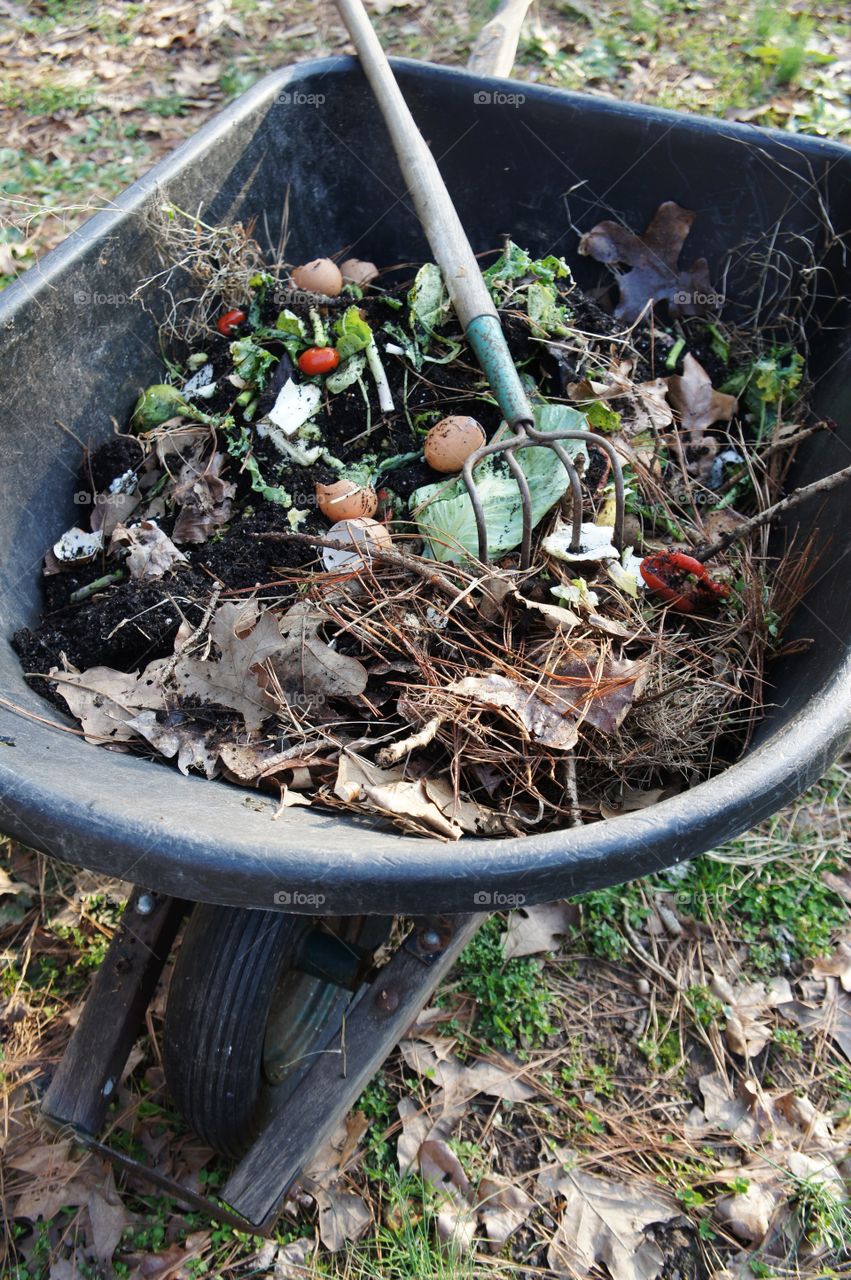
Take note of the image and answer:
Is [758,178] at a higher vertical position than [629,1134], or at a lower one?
higher

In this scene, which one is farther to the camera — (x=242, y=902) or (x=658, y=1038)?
(x=658, y=1038)

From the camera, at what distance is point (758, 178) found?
2035 mm

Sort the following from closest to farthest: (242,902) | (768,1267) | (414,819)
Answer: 1. (242,902)
2. (414,819)
3. (768,1267)

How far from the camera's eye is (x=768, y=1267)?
67.5 inches

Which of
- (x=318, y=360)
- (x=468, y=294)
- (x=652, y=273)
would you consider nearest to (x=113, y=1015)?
(x=318, y=360)

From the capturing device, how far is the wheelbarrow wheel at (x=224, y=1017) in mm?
1612

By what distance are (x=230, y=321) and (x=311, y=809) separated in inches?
46.7

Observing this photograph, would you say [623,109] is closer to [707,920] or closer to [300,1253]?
[707,920]

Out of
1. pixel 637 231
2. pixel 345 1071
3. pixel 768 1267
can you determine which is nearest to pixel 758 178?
pixel 637 231

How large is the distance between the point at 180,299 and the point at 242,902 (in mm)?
1444

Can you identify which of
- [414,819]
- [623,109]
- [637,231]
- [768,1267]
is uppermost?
[623,109]

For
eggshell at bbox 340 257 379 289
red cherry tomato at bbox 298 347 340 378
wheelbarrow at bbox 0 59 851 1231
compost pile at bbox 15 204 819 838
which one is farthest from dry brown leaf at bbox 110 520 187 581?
eggshell at bbox 340 257 379 289

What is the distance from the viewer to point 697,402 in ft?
6.86

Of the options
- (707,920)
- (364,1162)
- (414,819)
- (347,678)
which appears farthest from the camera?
(707,920)
